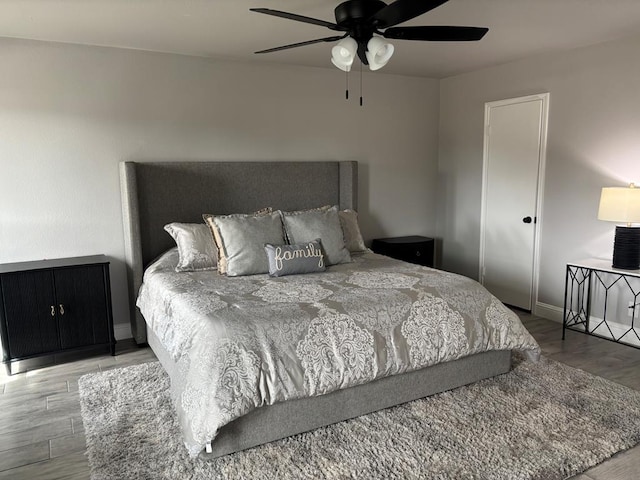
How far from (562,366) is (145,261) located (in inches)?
130

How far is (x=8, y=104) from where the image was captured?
366 centimetres

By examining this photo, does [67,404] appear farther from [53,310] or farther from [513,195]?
[513,195]

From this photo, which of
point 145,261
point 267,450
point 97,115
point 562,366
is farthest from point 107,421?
point 562,366

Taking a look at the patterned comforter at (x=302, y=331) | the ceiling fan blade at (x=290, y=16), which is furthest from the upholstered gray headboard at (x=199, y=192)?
the ceiling fan blade at (x=290, y=16)

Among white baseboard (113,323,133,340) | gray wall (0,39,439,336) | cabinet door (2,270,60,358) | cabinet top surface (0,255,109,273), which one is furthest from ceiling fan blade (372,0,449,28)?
white baseboard (113,323,133,340)

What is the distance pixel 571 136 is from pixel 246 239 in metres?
2.92

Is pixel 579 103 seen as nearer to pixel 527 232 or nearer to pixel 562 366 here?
pixel 527 232

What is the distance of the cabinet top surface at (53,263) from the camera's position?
3518 mm

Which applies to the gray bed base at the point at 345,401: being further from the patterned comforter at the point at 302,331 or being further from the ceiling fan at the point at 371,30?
the ceiling fan at the point at 371,30

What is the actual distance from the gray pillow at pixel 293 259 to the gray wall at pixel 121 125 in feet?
4.31

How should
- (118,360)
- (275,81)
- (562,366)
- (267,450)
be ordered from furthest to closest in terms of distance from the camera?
(275,81) → (118,360) → (562,366) → (267,450)

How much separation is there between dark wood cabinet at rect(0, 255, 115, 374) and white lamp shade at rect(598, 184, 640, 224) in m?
3.80

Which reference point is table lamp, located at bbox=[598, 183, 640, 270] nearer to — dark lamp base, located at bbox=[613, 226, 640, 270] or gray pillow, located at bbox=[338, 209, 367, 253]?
dark lamp base, located at bbox=[613, 226, 640, 270]

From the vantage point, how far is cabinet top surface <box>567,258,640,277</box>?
366 centimetres
